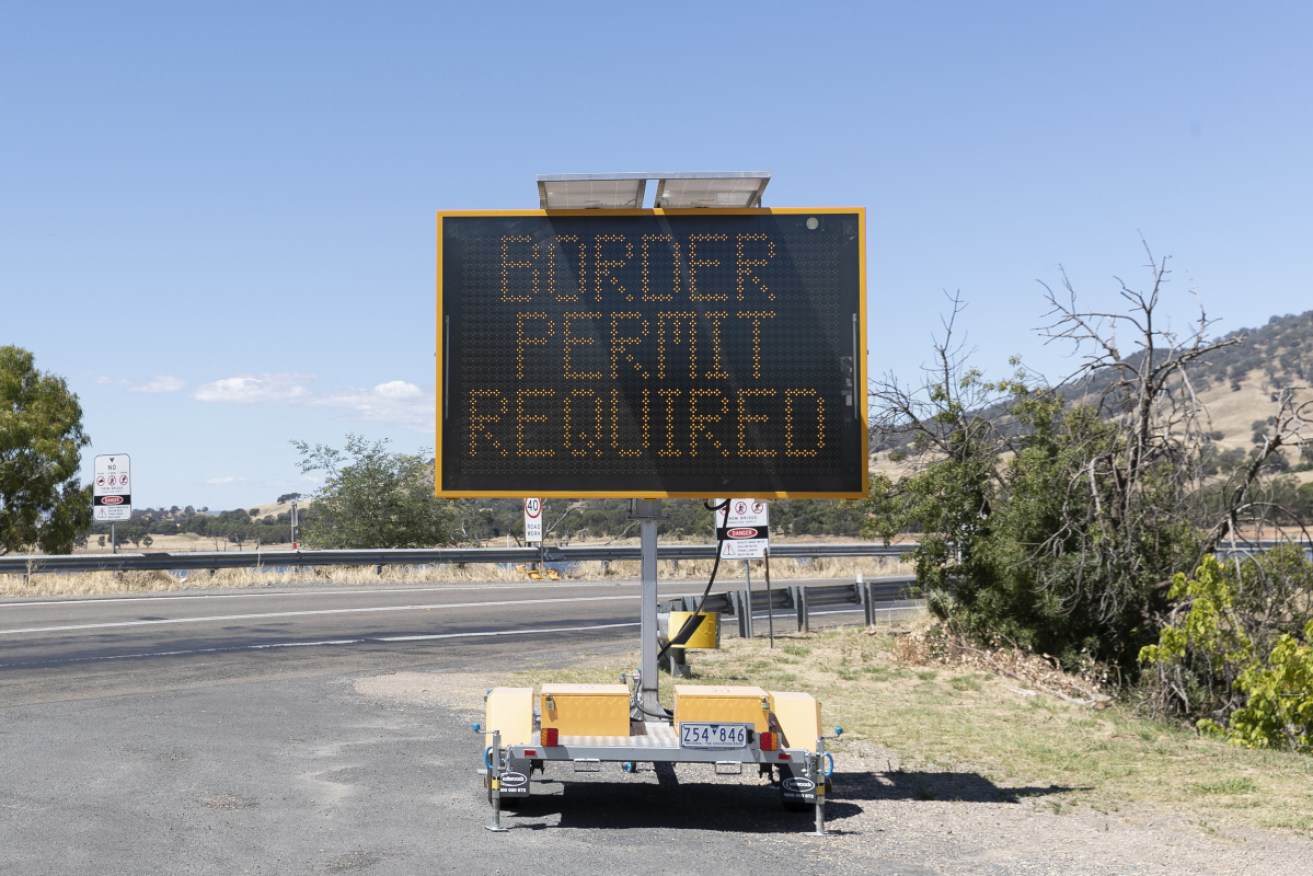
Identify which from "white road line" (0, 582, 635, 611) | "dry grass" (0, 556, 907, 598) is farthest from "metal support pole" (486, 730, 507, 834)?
"dry grass" (0, 556, 907, 598)

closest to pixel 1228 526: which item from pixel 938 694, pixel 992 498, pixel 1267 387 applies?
pixel 992 498

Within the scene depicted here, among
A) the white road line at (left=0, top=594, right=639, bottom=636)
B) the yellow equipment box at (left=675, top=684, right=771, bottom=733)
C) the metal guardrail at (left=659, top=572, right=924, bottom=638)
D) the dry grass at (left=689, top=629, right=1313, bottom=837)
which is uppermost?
the yellow equipment box at (left=675, top=684, right=771, bottom=733)

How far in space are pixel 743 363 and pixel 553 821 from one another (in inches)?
133

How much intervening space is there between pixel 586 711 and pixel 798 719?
1464mm

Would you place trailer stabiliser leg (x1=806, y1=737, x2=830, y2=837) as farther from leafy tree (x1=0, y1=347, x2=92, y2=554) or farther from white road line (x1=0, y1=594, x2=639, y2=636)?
leafy tree (x1=0, y1=347, x2=92, y2=554)

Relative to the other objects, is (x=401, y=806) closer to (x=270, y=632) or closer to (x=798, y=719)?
(x=798, y=719)

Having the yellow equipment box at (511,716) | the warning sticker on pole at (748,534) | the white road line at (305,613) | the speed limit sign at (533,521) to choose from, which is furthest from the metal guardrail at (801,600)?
the speed limit sign at (533,521)

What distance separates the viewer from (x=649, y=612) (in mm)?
9273

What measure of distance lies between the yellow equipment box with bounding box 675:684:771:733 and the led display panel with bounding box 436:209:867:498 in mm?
1399

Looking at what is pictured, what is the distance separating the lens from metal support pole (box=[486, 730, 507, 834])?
26.5 feet

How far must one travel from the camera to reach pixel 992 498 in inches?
706

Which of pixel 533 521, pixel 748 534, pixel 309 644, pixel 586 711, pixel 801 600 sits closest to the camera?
pixel 586 711

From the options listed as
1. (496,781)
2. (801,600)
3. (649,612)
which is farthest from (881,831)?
(801,600)

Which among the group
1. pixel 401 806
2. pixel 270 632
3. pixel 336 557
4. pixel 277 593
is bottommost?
pixel 401 806
